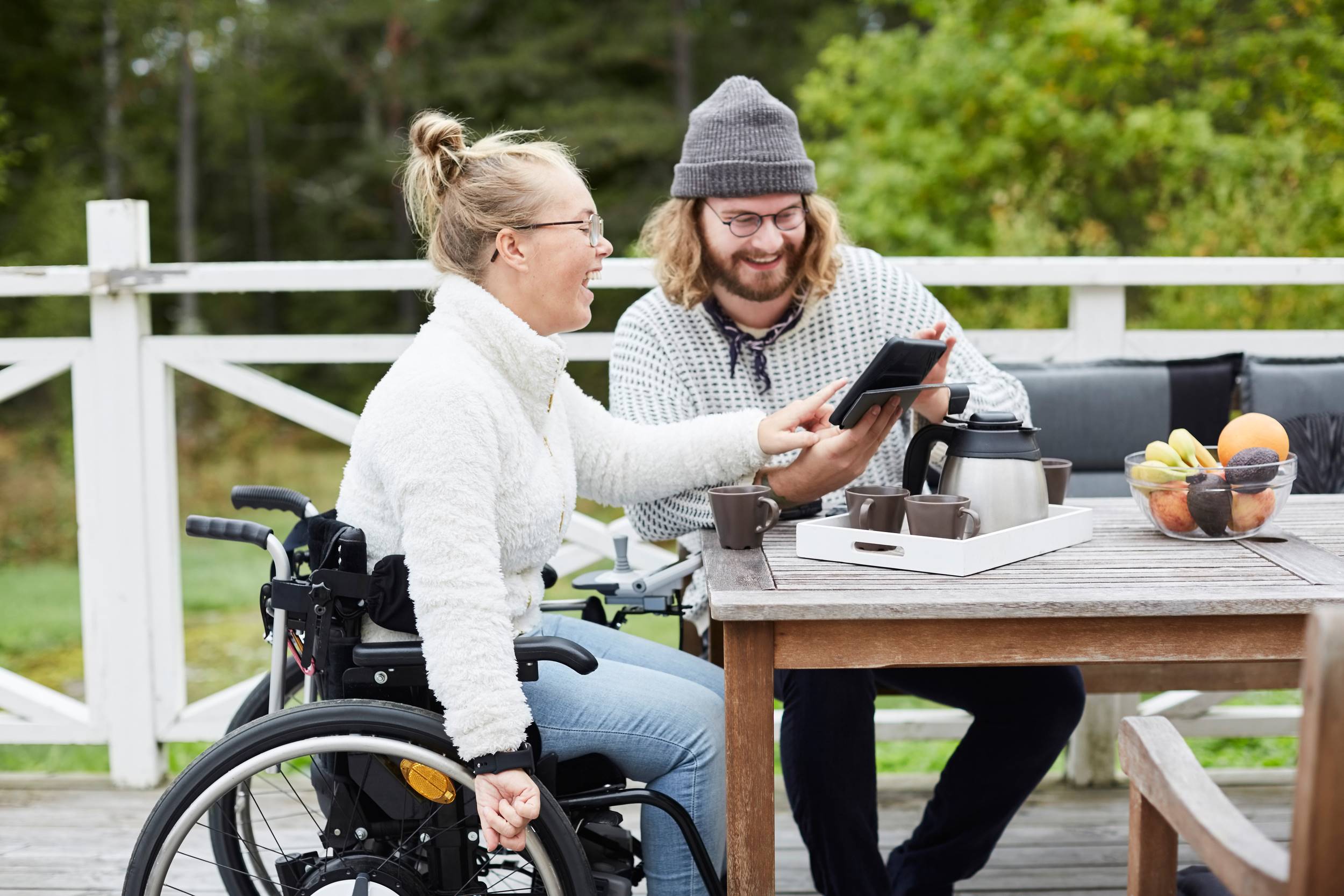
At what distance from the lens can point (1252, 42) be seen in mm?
8008

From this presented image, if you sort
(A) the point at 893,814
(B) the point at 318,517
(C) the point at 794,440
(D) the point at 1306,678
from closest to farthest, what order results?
(D) the point at 1306,678 → (B) the point at 318,517 → (C) the point at 794,440 → (A) the point at 893,814

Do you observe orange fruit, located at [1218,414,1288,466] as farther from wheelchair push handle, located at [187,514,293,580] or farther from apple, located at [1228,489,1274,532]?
wheelchair push handle, located at [187,514,293,580]

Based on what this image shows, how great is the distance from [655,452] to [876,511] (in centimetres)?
44

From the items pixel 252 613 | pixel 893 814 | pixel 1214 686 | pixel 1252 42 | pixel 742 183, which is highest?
pixel 1252 42

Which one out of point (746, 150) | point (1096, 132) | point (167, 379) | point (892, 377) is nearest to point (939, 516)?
point (892, 377)

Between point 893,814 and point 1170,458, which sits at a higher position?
point 1170,458

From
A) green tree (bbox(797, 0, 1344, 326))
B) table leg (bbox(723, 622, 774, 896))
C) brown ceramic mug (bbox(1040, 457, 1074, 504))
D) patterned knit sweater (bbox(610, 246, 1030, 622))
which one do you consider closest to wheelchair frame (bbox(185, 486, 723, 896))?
table leg (bbox(723, 622, 774, 896))

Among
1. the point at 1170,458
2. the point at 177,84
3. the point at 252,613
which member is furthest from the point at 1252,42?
the point at 177,84

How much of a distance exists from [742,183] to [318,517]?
0.96 m

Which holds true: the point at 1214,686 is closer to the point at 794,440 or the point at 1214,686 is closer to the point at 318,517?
the point at 794,440

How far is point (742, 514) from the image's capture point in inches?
69.1

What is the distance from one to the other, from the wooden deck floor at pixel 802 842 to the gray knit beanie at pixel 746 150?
1.25 metres

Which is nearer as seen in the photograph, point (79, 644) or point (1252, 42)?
point (79, 644)

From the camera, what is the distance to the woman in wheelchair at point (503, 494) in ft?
4.80
